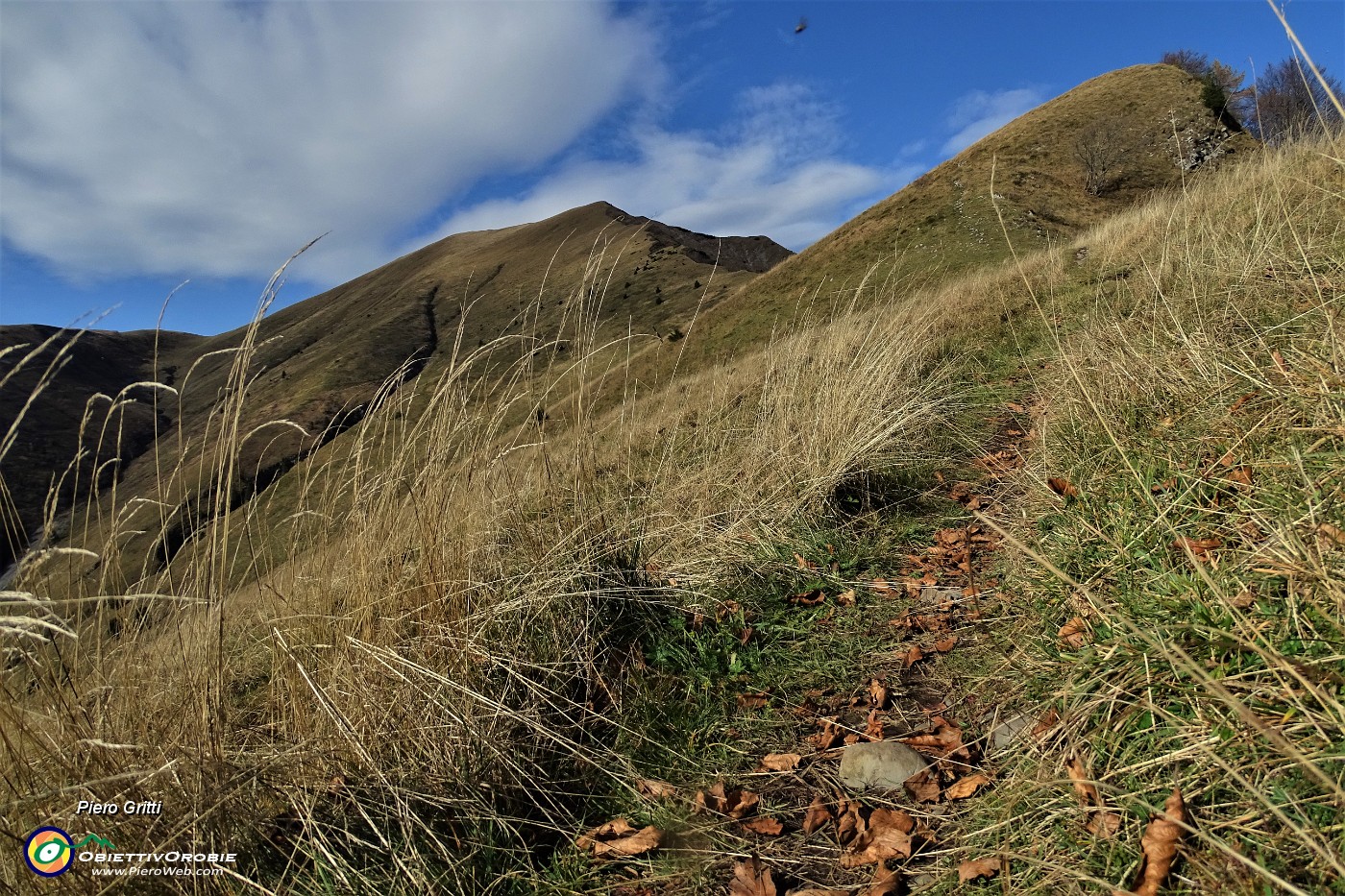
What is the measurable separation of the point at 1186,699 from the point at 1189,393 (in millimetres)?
1476

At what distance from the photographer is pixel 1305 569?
1.32 meters

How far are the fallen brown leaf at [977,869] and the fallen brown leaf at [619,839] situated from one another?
781mm

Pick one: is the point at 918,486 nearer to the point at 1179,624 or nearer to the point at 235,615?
the point at 1179,624

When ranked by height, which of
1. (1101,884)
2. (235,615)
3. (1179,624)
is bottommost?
(1101,884)

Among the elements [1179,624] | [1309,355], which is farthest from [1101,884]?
[1309,355]

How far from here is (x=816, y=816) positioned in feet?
5.99

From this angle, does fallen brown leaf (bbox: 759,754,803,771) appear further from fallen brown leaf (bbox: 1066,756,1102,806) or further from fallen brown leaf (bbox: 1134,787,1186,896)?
fallen brown leaf (bbox: 1134,787,1186,896)

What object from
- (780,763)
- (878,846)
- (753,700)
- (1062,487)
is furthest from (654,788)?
(1062,487)

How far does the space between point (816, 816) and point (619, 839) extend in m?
0.55

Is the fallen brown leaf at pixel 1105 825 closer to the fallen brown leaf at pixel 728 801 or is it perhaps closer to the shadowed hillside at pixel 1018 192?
the fallen brown leaf at pixel 728 801

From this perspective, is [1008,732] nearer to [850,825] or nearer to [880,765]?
[880,765]

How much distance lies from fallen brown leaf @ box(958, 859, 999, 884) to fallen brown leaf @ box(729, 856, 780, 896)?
1.46 ft

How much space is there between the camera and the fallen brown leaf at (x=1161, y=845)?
1.15 metres

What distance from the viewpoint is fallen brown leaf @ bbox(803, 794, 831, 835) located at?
1807mm
